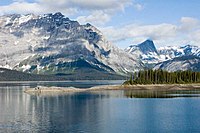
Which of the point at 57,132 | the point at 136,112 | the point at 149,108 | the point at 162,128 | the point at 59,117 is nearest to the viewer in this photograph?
the point at 57,132

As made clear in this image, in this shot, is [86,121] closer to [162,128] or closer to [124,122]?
[124,122]

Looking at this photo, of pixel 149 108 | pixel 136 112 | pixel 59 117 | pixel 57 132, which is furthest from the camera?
pixel 149 108

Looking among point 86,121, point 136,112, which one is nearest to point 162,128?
point 86,121

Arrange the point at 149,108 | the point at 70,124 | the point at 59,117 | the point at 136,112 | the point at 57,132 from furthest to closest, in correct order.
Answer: the point at 149,108 → the point at 136,112 → the point at 59,117 → the point at 70,124 → the point at 57,132

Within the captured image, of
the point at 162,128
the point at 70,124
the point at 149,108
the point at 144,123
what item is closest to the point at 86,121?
the point at 70,124

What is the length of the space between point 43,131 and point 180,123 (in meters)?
34.7

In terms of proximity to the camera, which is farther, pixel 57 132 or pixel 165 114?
pixel 165 114

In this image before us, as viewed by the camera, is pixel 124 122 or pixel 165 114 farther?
pixel 165 114

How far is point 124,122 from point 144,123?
17.2 ft

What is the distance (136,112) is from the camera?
406ft

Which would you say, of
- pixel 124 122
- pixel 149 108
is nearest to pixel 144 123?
pixel 124 122

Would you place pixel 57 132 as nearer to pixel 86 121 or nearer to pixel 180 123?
pixel 86 121

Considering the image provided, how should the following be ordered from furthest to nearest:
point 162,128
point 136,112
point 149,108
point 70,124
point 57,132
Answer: point 149,108, point 136,112, point 70,124, point 162,128, point 57,132

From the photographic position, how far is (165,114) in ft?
383
